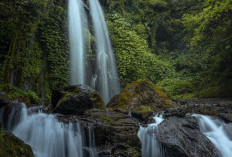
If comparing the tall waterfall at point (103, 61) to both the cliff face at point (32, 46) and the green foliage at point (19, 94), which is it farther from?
the green foliage at point (19, 94)

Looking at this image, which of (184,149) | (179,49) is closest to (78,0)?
(179,49)

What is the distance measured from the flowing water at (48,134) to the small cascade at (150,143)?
1363 millimetres

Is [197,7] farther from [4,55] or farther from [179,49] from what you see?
[4,55]

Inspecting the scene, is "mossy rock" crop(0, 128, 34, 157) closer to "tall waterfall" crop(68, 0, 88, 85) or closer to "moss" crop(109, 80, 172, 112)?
"moss" crop(109, 80, 172, 112)

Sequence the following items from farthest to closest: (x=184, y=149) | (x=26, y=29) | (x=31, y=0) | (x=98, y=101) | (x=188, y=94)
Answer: (x=188, y=94) → (x=26, y=29) → (x=31, y=0) → (x=98, y=101) → (x=184, y=149)

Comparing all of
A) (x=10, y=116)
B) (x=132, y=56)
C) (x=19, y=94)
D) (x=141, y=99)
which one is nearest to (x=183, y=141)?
(x=141, y=99)

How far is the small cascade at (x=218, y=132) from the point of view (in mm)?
5215

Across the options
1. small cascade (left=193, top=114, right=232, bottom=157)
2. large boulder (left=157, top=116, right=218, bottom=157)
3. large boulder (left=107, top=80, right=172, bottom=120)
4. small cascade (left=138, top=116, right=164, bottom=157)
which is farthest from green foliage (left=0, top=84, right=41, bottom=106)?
small cascade (left=193, top=114, right=232, bottom=157)

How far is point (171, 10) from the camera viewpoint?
61.8ft

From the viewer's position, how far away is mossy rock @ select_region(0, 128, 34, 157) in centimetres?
323

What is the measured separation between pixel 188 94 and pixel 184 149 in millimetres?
8405

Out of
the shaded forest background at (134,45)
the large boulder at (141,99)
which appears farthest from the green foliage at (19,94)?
the large boulder at (141,99)

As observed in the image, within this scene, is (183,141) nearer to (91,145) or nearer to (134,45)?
(91,145)

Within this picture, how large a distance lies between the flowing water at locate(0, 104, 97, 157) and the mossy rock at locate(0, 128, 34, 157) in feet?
3.10
